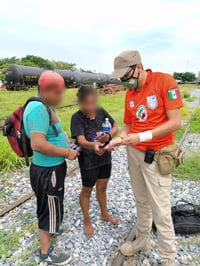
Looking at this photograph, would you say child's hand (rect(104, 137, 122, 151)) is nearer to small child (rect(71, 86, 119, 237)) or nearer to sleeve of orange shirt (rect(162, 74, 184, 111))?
small child (rect(71, 86, 119, 237))

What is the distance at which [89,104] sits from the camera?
7.98ft

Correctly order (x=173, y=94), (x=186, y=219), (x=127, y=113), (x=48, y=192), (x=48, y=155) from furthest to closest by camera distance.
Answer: (x=186, y=219), (x=127, y=113), (x=48, y=192), (x=48, y=155), (x=173, y=94)

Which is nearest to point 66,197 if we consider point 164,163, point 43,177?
point 43,177

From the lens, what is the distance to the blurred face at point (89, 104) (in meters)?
2.41

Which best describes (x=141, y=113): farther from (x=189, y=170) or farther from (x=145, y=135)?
(x=189, y=170)

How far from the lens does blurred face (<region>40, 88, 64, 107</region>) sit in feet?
6.84

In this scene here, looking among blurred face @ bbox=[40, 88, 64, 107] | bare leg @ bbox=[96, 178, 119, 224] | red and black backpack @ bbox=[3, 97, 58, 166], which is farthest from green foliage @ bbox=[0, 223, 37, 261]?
blurred face @ bbox=[40, 88, 64, 107]

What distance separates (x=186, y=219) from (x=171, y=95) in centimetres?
181

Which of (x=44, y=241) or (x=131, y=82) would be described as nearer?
(x=131, y=82)

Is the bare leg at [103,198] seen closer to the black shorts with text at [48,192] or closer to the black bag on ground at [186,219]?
the black shorts with text at [48,192]

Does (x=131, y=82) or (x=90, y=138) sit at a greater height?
(x=131, y=82)

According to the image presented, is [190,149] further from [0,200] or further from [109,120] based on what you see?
[0,200]

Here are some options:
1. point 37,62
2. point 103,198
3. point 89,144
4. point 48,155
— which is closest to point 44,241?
point 103,198

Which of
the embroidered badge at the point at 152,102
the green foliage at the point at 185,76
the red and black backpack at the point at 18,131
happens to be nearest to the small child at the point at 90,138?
the red and black backpack at the point at 18,131
